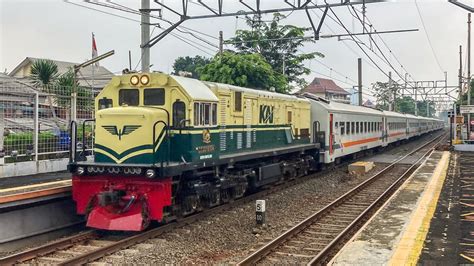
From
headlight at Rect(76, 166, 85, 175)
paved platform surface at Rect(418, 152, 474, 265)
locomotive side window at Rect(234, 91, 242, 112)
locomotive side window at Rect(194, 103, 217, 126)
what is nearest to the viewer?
paved platform surface at Rect(418, 152, 474, 265)

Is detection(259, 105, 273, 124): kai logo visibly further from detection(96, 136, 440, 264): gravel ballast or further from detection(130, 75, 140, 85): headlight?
detection(130, 75, 140, 85): headlight

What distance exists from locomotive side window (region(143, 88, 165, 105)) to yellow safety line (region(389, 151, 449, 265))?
18.8 ft

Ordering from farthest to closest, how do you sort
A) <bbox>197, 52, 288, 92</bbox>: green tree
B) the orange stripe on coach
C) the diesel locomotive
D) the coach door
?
<bbox>197, 52, 288, 92</bbox>: green tree
the orange stripe on coach
the coach door
the diesel locomotive

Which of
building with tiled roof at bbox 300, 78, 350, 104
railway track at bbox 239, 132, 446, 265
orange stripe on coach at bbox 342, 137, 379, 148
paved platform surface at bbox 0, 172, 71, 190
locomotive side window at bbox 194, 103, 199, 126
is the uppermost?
building with tiled roof at bbox 300, 78, 350, 104

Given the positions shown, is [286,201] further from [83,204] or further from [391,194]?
[83,204]

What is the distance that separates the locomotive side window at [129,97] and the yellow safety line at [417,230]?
632cm

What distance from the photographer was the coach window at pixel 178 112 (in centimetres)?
1027

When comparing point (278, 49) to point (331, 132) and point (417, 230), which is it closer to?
point (331, 132)

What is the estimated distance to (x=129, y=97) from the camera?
35.2ft

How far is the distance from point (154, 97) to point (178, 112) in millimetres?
682

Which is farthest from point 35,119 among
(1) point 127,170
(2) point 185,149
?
(2) point 185,149

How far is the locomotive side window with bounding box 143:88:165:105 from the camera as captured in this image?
10.4 m

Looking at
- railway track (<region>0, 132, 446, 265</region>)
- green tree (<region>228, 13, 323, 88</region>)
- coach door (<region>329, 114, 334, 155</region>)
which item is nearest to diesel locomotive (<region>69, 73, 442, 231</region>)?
railway track (<region>0, 132, 446, 265</region>)

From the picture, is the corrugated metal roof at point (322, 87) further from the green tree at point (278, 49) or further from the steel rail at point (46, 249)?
the steel rail at point (46, 249)
